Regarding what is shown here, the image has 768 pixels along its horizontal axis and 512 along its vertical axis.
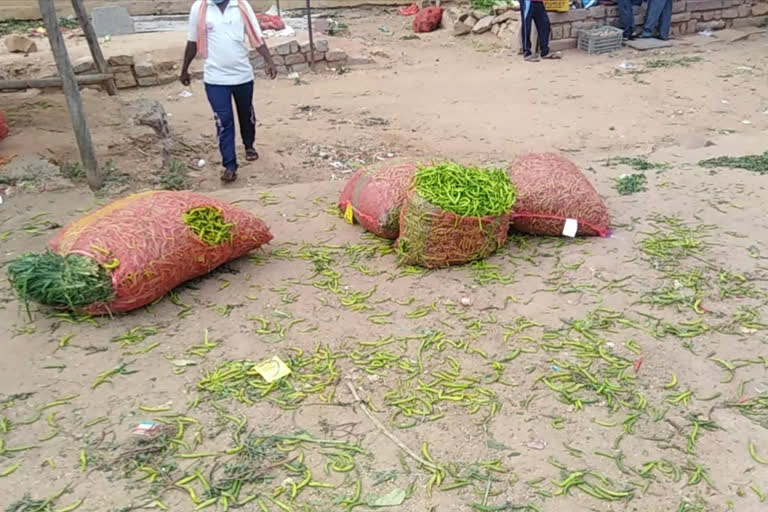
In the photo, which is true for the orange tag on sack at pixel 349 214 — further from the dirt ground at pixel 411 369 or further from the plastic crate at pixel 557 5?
the plastic crate at pixel 557 5

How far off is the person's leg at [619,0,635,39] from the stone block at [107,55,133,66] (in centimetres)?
758

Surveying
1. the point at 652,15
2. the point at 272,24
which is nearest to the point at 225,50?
the point at 272,24

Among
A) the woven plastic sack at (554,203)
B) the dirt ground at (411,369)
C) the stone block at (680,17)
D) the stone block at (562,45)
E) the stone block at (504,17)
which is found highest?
the stone block at (504,17)

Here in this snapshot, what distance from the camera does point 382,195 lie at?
421cm

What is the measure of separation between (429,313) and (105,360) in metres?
1.62

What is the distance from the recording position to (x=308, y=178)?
6.20 meters

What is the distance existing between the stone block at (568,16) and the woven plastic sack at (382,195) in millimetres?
7353

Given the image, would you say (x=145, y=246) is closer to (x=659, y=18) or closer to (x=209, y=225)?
(x=209, y=225)

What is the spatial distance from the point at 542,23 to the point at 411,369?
27.9 feet

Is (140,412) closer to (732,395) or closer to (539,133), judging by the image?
(732,395)

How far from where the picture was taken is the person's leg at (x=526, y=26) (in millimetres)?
10227

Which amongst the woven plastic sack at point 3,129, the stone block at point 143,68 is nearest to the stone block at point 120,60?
the stone block at point 143,68

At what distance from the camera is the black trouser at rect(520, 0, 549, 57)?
10.1 metres

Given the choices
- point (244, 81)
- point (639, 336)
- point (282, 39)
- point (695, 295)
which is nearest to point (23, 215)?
point (244, 81)
